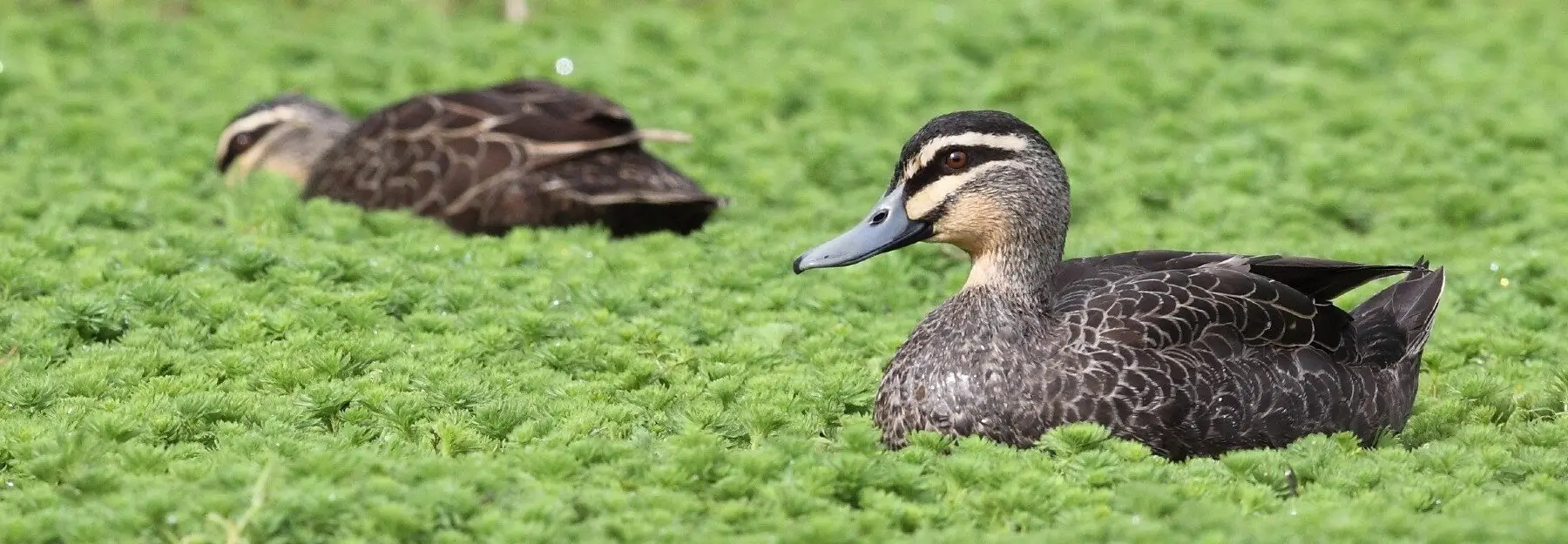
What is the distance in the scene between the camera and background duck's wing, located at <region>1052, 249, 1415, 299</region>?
21.8 ft

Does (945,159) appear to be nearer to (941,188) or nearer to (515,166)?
(941,188)

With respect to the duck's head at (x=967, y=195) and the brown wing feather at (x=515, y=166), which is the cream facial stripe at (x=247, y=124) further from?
the duck's head at (x=967, y=195)

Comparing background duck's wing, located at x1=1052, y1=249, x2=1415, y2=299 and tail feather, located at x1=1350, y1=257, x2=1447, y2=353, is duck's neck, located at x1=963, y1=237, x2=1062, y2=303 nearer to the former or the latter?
background duck's wing, located at x1=1052, y1=249, x2=1415, y2=299

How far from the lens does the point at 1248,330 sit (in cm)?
638

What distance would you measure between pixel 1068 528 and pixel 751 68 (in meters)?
8.00

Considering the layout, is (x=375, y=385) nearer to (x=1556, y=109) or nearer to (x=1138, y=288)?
(x=1138, y=288)

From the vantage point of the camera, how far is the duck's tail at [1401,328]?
6766 mm

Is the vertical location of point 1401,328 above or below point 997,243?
below

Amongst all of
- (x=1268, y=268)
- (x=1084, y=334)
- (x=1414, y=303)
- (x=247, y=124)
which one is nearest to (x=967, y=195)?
(x=1084, y=334)

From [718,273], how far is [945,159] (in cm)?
249

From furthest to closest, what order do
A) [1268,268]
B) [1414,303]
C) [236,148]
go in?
1. [236,148]
2. [1414,303]
3. [1268,268]

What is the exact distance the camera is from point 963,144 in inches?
254

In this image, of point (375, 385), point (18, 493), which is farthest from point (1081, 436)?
point (18, 493)

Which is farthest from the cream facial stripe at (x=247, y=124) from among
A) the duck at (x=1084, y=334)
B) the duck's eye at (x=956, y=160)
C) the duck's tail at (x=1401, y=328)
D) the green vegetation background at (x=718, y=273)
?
the duck's tail at (x=1401, y=328)
